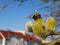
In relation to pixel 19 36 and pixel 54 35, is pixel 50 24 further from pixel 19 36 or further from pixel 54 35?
pixel 19 36

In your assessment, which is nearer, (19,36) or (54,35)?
(54,35)

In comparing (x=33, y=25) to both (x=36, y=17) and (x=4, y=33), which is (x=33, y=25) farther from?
(x=4, y=33)

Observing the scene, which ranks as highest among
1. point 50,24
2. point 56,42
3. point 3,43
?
point 3,43

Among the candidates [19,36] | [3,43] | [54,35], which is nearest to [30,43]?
[19,36]

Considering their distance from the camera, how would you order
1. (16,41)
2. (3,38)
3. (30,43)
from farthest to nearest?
(30,43)
(16,41)
(3,38)

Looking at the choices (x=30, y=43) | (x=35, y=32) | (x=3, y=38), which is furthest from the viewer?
(x=30, y=43)

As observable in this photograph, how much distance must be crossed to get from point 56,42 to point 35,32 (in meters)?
0.14

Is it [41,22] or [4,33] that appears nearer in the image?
[41,22]

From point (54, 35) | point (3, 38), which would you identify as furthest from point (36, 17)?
point (3, 38)

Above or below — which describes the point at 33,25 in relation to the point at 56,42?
above

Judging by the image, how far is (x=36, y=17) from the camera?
4.90 ft

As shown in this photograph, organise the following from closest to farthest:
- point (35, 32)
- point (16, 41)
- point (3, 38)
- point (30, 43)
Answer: point (35, 32)
point (3, 38)
point (16, 41)
point (30, 43)

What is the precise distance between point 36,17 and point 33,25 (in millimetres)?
102

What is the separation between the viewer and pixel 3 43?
2684 centimetres
